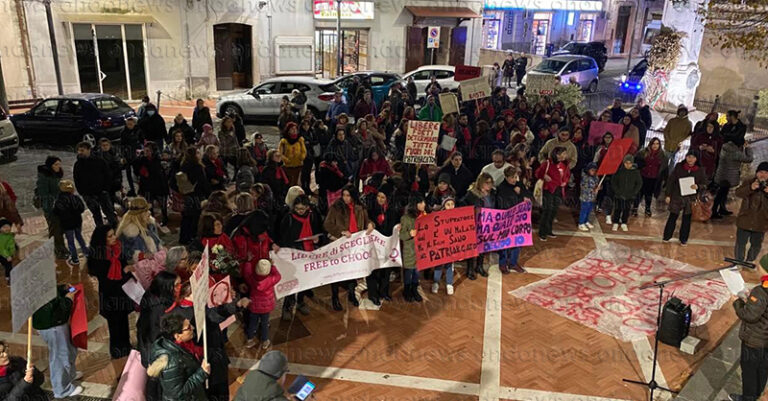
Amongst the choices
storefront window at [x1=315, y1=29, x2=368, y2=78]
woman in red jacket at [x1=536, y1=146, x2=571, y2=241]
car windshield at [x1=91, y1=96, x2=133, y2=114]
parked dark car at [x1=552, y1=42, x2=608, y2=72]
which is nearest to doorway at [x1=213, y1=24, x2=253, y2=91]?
storefront window at [x1=315, y1=29, x2=368, y2=78]

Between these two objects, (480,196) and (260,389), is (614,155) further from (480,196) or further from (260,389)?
(260,389)

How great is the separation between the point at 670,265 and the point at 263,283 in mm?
7049

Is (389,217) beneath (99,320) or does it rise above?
above

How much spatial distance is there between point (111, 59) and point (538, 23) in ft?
97.4

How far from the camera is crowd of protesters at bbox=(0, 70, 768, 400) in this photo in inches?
236

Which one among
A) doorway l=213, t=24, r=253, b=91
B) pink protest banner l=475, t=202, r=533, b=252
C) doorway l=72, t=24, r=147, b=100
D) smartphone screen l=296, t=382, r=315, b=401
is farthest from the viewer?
doorway l=213, t=24, r=253, b=91

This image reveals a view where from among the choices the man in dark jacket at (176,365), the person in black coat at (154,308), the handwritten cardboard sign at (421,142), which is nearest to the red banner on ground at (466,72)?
the handwritten cardboard sign at (421,142)

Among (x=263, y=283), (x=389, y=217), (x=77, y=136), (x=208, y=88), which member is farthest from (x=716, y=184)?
(x=208, y=88)

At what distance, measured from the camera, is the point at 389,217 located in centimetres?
841

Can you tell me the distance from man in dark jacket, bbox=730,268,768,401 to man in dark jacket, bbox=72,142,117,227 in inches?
357

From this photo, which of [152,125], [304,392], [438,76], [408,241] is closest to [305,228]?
[408,241]

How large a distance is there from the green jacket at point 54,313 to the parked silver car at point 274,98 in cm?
1411

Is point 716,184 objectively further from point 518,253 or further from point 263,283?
point 263,283

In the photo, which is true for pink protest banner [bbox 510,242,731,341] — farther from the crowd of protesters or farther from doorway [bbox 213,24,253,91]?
doorway [bbox 213,24,253,91]
